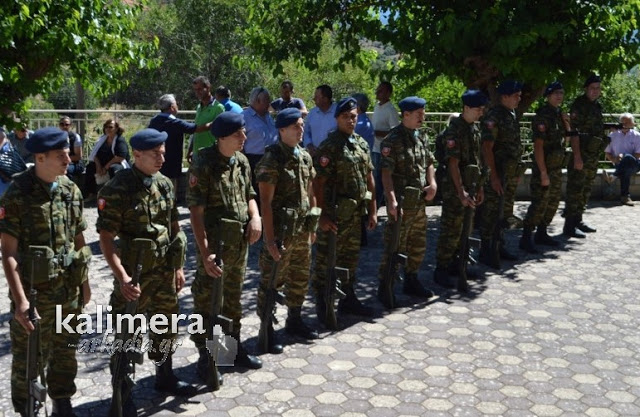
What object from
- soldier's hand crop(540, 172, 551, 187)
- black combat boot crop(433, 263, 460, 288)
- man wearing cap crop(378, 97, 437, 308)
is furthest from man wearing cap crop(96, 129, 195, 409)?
soldier's hand crop(540, 172, 551, 187)

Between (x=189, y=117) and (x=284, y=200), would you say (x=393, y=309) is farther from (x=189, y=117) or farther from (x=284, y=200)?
(x=189, y=117)

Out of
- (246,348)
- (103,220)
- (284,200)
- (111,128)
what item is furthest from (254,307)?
(111,128)

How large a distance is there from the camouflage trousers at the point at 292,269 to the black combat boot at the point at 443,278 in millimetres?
2120

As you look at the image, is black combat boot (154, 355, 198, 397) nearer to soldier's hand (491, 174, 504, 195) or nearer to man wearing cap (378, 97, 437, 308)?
man wearing cap (378, 97, 437, 308)

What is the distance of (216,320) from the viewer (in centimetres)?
574

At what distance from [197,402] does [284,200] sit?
68.9 inches

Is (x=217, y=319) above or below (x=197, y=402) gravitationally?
above

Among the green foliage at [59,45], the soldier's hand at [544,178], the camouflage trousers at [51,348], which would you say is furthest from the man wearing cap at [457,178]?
the camouflage trousers at [51,348]

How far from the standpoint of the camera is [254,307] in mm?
7703

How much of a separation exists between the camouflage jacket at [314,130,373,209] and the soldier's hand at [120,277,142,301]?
7.76 ft

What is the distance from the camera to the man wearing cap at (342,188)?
6957 millimetres

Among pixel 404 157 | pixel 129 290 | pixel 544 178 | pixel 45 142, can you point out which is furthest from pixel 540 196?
pixel 45 142

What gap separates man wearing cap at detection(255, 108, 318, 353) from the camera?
6297mm

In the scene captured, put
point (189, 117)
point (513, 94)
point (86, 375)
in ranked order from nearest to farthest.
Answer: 1. point (86, 375)
2. point (513, 94)
3. point (189, 117)
